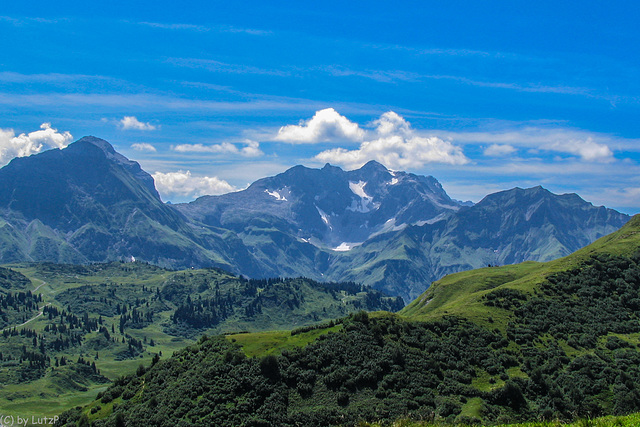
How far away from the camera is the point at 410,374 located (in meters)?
103

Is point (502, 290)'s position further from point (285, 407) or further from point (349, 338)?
point (285, 407)

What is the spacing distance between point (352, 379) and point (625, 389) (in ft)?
190

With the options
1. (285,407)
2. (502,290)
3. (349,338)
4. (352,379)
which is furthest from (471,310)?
(285,407)

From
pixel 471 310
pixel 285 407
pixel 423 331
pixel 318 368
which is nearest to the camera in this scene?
pixel 285 407

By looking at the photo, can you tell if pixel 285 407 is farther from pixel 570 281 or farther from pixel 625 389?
pixel 570 281

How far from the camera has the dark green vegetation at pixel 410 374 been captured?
9375cm

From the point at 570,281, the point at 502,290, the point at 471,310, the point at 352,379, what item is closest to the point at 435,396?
the point at 352,379

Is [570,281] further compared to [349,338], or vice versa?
[570,281]

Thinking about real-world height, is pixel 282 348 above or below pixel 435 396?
above

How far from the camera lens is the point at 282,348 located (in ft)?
377

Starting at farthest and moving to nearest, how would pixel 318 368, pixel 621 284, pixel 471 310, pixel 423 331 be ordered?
pixel 621 284, pixel 471 310, pixel 423 331, pixel 318 368

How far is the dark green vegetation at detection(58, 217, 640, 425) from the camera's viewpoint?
93750 mm

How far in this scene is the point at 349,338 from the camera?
115812 mm

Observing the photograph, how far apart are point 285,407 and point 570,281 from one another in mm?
120752
